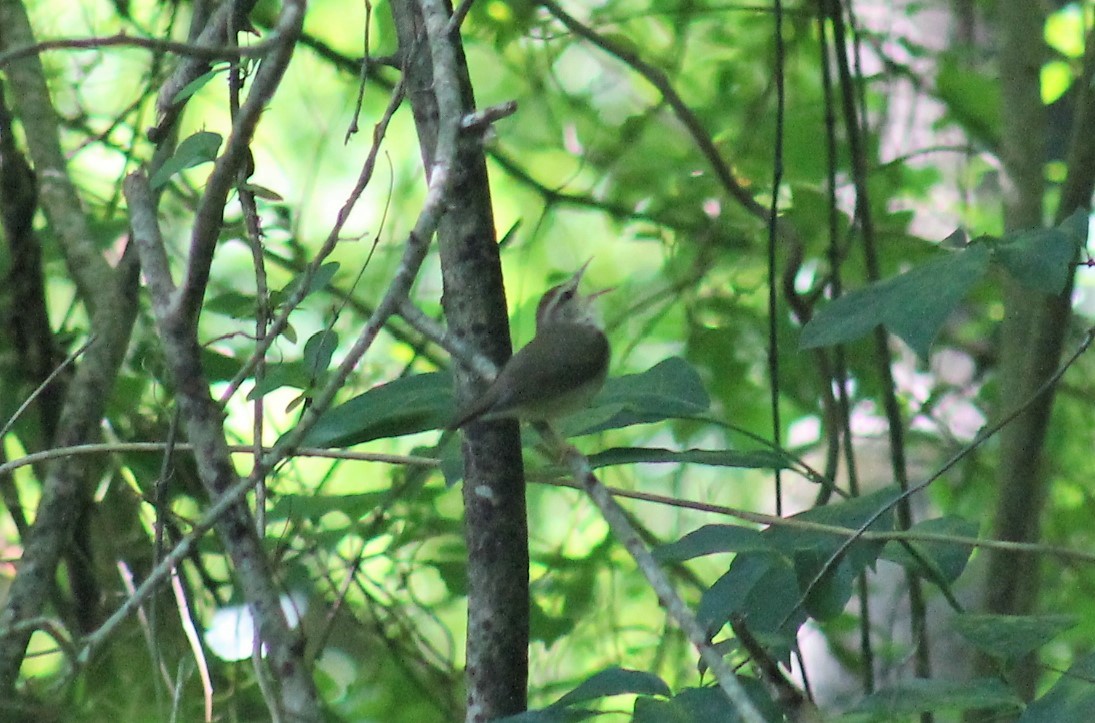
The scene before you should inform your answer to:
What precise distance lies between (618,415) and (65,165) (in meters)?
2.01

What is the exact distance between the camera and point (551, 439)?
2.23m

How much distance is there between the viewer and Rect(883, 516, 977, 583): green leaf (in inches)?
71.1

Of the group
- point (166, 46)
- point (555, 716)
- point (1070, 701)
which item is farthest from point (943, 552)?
point (166, 46)

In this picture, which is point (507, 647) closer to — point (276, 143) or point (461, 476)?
point (461, 476)

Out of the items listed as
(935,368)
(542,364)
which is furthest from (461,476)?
(935,368)

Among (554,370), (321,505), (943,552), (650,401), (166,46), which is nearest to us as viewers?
(166,46)

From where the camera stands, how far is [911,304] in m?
1.64

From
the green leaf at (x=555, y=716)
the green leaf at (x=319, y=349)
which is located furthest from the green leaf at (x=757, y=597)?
the green leaf at (x=319, y=349)

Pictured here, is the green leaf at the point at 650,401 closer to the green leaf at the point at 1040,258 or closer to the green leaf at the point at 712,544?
the green leaf at the point at 712,544

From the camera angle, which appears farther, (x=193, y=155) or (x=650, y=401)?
(x=650, y=401)

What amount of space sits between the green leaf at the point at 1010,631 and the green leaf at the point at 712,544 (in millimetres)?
291

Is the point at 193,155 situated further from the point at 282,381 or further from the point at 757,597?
the point at 757,597

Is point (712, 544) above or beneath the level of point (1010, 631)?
above

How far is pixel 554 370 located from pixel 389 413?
84 cm
